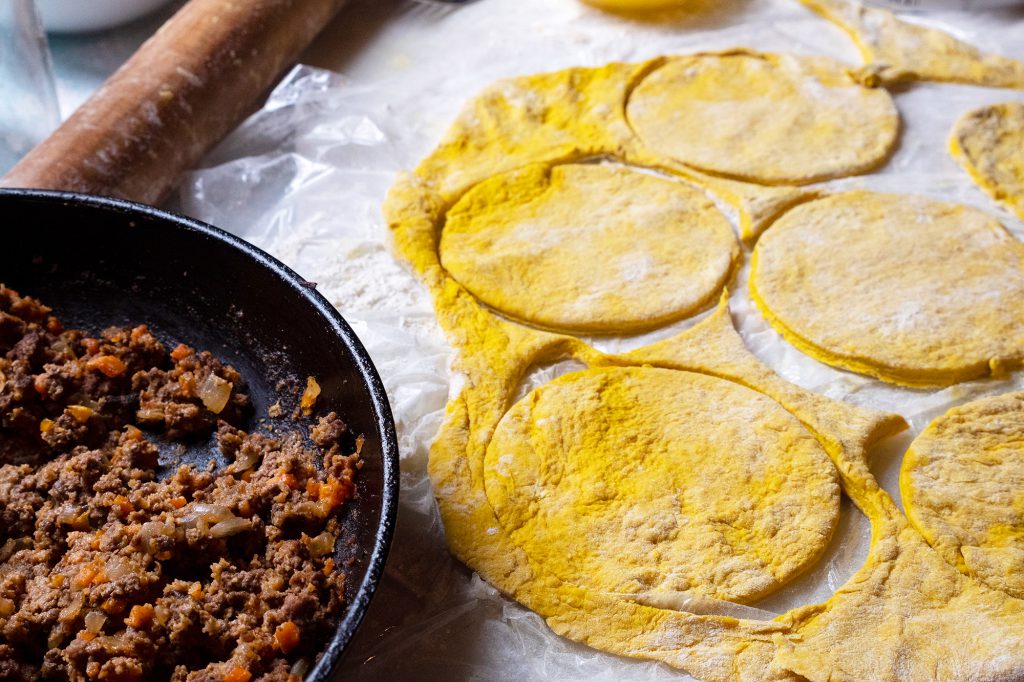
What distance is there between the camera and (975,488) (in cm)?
160

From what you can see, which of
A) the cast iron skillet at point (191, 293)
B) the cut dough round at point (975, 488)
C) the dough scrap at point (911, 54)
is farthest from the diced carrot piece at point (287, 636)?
the dough scrap at point (911, 54)

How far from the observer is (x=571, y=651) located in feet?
4.62

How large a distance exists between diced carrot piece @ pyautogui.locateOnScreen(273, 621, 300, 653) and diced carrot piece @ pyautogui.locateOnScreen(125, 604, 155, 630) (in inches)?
6.9

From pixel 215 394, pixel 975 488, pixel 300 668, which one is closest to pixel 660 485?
pixel 975 488

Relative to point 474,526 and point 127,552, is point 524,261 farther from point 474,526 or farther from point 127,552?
point 127,552

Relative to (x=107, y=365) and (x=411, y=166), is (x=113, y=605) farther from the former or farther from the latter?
(x=411, y=166)

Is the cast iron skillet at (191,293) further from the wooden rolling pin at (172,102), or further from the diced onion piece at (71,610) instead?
the diced onion piece at (71,610)

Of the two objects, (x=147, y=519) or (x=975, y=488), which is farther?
(x=975, y=488)

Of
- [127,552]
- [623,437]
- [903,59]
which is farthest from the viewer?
[903,59]

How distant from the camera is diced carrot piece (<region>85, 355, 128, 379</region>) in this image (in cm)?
161

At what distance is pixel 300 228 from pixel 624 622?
3.79ft

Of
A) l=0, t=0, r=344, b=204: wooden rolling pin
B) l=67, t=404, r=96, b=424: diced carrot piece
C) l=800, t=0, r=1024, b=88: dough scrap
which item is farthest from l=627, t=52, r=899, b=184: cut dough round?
l=67, t=404, r=96, b=424: diced carrot piece

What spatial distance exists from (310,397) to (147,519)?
340 millimetres

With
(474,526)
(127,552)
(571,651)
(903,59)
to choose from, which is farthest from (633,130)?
(127,552)
